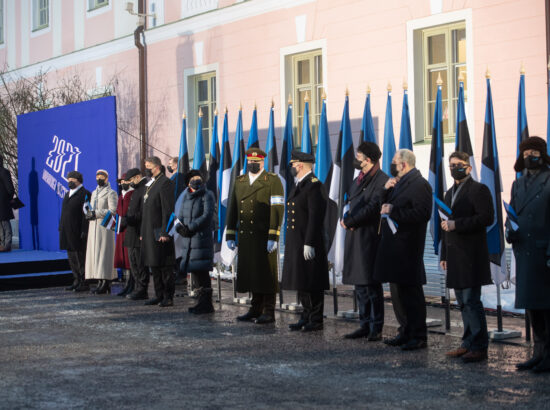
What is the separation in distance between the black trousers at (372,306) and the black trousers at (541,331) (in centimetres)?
194

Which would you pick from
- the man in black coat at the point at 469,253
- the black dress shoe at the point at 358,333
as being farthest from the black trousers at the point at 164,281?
the man in black coat at the point at 469,253

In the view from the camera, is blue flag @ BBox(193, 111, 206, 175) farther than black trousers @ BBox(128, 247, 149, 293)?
Yes

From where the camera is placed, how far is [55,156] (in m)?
18.8

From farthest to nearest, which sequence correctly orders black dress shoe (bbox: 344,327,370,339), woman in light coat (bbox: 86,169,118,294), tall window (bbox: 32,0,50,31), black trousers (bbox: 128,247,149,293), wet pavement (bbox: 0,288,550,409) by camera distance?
tall window (bbox: 32,0,50,31)
woman in light coat (bbox: 86,169,118,294)
black trousers (bbox: 128,247,149,293)
black dress shoe (bbox: 344,327,370,339)
wet pavement (bbox: 0,288,550,409)

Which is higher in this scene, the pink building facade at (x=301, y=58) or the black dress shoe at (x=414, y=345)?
the pink building facade at (x=301, y=58)

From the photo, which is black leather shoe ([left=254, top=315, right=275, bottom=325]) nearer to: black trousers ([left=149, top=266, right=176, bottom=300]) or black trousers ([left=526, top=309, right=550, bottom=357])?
black trousers ([left=149, top=266, right=176, bottom=300])

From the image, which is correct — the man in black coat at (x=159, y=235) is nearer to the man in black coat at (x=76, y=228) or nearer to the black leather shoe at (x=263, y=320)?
the black leather shoe at (x=263, y=320)

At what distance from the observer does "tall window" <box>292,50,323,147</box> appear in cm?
1662

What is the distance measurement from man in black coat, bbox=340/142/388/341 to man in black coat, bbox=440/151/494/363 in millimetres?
1153

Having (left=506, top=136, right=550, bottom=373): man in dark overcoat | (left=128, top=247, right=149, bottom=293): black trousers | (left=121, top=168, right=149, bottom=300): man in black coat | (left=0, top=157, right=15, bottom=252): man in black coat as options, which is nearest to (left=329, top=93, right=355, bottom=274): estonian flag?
(left=506, top=136, right=550, bottom=373): man in dark overcoat

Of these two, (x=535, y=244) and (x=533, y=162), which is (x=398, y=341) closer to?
(x=535, y=244)

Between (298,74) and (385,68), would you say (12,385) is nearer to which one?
(385,68)

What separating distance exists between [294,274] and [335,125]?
6.18 metres

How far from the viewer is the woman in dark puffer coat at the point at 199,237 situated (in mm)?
11773
